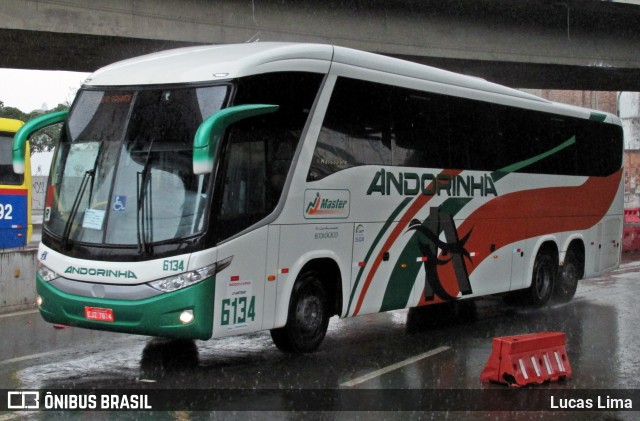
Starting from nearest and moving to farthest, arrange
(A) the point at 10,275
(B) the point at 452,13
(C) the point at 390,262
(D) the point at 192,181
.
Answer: (D) the point at 192,181 → (C) the point at 390,262 → (A) the point at 10,275 → (B) the point at 452,13

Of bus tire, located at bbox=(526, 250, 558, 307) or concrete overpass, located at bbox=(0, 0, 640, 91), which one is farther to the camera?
concrete overpass, located at bbox=(0, 0, 640, 91)

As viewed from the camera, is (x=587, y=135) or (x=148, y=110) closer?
(x=148, y=110)

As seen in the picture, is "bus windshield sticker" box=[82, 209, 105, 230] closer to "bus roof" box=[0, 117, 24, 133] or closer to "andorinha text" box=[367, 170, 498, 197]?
"andorinha text" box=[367, 170, 498, 197]

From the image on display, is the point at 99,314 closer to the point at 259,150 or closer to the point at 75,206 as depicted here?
the point at 75,206

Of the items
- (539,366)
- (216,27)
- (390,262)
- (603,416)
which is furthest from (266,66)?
(216,27)

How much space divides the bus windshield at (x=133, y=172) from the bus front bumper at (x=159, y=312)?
1.86 ft

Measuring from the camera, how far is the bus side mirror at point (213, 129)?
8492 mm

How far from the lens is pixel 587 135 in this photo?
666 inches

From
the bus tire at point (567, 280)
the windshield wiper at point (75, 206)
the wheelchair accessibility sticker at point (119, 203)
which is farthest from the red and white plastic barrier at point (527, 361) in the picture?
A: the bus tire at point (567, 280)

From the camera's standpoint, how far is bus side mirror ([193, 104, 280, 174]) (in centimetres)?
849

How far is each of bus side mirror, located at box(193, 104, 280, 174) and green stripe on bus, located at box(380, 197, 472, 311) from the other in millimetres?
3397

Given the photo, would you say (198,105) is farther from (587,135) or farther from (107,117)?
(587,135)

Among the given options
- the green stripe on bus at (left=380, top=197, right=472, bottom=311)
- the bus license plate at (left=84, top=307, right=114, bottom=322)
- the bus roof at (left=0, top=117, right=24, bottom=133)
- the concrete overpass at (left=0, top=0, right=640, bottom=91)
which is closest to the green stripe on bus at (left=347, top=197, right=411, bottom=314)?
the green stripe on bus at (left=380, top=197, right=472, bottom=311)

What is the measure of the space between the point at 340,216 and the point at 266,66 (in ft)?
6.90
